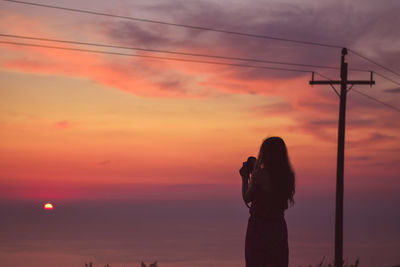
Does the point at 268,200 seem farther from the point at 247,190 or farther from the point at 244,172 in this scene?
the point at 244,172

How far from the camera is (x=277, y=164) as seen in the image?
7465 millimetres

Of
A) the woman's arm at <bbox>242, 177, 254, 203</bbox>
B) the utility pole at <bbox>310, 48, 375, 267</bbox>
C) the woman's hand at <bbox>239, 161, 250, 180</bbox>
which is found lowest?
the woman's arm at <bbox>242, 177, 254, 203</bbox>

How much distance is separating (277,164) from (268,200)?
0.45 metres

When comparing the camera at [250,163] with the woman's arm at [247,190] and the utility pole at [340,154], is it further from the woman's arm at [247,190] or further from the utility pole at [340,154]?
the utility pole at [340,154]

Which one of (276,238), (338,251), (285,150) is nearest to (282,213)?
(276,238)

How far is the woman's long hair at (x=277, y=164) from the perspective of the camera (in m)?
7.42

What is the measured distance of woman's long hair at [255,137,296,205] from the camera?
24.3 feet

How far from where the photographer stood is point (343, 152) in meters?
20.8

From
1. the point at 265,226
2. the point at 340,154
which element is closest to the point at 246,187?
the point at 265,226

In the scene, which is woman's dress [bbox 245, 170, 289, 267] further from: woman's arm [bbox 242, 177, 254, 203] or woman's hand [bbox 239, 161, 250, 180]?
woman's hand [bbox 239, 161, 250, 180]

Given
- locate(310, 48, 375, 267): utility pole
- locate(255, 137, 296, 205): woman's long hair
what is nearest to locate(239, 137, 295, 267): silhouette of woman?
locate(255, 137, 296, 205): woman's long hair

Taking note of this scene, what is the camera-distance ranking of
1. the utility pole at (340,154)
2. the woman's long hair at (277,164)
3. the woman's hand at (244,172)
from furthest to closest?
the utility pole at (340,154), the woman's hand at (244,172), the woman's long hair at (277,164)

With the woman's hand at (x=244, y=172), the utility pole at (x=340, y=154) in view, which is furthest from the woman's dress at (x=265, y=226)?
the utility pole at (x=340, y=154)

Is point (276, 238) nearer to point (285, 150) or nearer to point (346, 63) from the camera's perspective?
point (285, 150)
